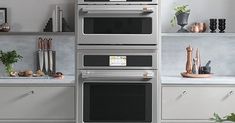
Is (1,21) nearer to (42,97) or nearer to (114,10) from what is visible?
(42,97)

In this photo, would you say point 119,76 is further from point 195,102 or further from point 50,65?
point 50,65

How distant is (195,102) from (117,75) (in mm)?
745

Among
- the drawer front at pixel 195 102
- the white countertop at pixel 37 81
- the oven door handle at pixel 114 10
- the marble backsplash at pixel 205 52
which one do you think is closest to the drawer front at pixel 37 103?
the white countertop at pixel 37 81

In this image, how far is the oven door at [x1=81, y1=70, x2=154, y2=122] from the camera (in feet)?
12.4

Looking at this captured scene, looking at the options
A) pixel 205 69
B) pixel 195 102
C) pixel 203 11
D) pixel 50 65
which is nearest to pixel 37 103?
pixel 50 65

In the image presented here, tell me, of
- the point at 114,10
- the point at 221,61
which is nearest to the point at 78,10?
the point at 114,10

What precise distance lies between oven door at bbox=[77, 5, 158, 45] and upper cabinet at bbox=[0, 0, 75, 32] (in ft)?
2.25

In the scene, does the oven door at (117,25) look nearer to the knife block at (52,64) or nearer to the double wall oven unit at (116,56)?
the double wall oven unit at (116,56)

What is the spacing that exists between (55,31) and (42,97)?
691mm

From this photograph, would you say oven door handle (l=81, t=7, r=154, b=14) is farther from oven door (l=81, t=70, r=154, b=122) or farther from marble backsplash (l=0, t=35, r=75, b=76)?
marble backsplash (l=0, t=35, r=75, b=76)

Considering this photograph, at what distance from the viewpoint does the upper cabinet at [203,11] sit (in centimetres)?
445

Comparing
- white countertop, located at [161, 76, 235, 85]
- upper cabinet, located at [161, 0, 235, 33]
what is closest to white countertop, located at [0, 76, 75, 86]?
white countertop, located at [161, 76, 235, 85]

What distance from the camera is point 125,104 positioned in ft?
12.6

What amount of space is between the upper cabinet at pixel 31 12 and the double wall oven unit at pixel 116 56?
70 centimetres
